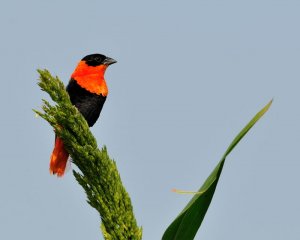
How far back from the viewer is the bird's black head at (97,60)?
5.39 meters

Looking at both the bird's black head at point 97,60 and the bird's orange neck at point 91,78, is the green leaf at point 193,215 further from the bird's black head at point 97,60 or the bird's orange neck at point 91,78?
the bird's black head at point 97,60

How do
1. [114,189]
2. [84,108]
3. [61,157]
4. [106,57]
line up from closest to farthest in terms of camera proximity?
[114,189]
[61,157]
[84,108]
[106,57]

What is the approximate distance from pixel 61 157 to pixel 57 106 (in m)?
2.21

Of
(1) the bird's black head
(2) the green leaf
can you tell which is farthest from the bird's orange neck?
(2) the green leaf

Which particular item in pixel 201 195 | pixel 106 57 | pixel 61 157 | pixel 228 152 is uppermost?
pixel 106 57

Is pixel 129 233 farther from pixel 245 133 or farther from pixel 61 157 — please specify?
pixel 61 157

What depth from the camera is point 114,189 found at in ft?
5.97

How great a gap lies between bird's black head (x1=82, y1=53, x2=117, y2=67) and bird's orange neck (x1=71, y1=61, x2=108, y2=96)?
0.16 ft

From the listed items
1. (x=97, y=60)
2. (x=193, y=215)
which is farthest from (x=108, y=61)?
(x=193, y=215)

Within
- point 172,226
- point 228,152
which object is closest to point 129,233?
point 172,226

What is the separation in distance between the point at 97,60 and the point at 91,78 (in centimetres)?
43

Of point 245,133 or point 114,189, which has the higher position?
point 245,133

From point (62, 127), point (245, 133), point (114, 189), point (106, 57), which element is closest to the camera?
point (245, 133)

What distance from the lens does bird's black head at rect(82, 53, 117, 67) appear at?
5.39 metres
